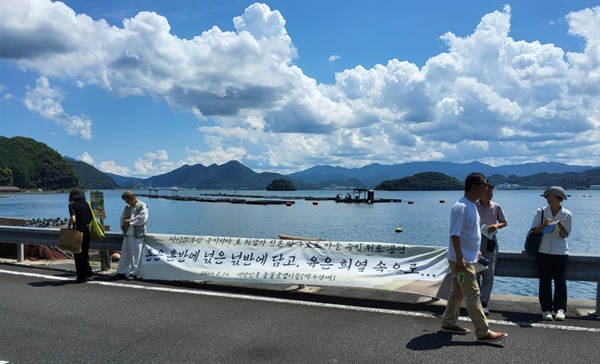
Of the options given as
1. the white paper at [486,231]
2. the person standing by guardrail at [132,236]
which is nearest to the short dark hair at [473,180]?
the white paper at [486,231]

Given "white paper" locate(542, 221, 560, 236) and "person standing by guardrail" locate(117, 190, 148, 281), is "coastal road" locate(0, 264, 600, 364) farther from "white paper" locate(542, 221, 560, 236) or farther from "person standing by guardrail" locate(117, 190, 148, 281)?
"white paper" locate(542, 221, 560, 236)

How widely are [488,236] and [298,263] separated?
327 centimetres

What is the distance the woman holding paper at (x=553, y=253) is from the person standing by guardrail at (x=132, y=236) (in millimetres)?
7314

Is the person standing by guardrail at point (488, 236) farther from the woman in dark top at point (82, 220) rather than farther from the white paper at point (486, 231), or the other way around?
the woman in dark top at point (82, 220)

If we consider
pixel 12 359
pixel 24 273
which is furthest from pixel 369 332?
Result: pixel 24 273

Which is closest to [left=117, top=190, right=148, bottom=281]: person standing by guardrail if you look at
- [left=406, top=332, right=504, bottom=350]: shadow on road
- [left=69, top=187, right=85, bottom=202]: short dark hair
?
[left=69, top=187, right=85, bottom=202]: short dark hair

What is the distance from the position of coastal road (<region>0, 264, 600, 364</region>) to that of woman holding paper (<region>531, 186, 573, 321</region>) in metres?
0.28

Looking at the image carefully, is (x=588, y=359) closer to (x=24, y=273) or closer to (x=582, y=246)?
(x=24, y=273)

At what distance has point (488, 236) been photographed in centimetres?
691

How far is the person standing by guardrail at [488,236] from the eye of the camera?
689 cm

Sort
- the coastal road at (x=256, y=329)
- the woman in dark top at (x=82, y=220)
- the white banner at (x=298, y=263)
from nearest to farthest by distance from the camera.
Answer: the coastal road at (x=256, y=329) < the white banner at (x=298, y=263) < the woman in dark top at (x=82, y=220)

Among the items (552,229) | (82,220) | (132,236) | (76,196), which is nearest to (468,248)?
(552,229)

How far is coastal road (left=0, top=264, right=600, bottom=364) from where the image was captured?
16.8 ft

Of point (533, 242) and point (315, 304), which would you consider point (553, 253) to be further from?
point (315, 304)
